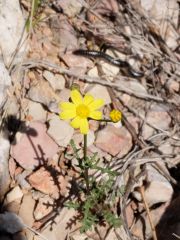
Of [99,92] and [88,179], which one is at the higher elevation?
[99,92]

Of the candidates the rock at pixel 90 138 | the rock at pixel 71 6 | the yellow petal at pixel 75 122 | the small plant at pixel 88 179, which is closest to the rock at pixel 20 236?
the small plant at pixel 88 179

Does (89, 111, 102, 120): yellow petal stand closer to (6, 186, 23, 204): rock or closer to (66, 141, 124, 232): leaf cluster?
(66, 141, 124, 232): leaf cluster

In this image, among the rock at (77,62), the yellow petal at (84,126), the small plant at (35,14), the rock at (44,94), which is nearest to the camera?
the yellow petal at (84,126)

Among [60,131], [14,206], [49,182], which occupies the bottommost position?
[14,206]

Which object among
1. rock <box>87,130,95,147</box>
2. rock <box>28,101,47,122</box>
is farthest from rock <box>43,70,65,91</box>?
rock <box>87,130,95,147</box>

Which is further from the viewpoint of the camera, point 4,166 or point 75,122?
point 4,166

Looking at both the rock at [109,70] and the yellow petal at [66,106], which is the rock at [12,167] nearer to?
the yellow petal at [66,106]

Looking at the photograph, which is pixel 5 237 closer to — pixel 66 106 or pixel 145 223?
pixel 145 223

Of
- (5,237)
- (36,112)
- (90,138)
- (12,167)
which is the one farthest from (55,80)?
(5,237)
